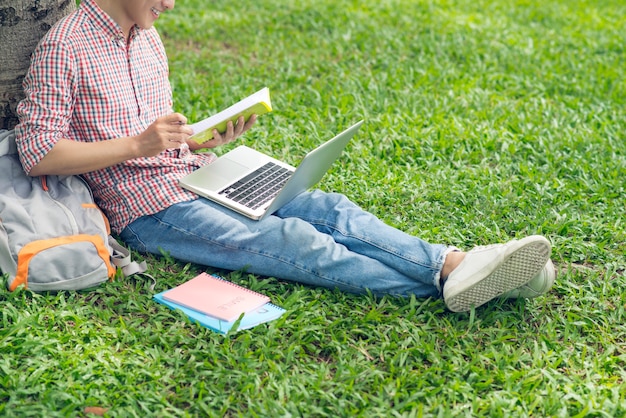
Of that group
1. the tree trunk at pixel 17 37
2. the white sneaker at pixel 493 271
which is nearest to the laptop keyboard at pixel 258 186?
the white sneaker at pixel 493 271

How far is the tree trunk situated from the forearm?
0.45m

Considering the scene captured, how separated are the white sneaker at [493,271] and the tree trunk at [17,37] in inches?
72.8

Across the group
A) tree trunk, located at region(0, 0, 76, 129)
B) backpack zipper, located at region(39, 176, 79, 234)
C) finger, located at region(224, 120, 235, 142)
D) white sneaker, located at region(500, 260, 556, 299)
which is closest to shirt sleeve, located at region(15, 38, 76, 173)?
backpack zipper, located at region(39, 176, 79, 234)

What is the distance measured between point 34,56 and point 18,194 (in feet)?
1.66

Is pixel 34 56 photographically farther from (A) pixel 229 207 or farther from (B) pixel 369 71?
(B) pixel 369 71

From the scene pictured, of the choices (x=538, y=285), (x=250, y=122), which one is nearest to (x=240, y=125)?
(x=250, y=122)

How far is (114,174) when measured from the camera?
122 inches

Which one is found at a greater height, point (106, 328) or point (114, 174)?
point (114, 174)

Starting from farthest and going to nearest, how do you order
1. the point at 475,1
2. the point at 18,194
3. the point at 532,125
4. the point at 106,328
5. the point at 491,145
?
the point at 475,1, the point at 532,125, the point at 491,145, the point at 18,194, the point at 106,328

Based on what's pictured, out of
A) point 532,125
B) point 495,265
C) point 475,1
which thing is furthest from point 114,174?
point 475,1

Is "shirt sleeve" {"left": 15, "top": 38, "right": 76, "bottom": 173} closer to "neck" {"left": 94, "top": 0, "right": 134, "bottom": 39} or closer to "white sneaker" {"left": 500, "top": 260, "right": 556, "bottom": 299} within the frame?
"neck" {"left": 94, "top": 0, "right": 134, "bottom": 39}

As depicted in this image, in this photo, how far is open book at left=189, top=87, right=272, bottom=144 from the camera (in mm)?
3031

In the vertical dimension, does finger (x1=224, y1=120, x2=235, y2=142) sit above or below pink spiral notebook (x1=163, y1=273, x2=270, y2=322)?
above

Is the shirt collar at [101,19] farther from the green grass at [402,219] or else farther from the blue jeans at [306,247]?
the green grass at [402,219]
